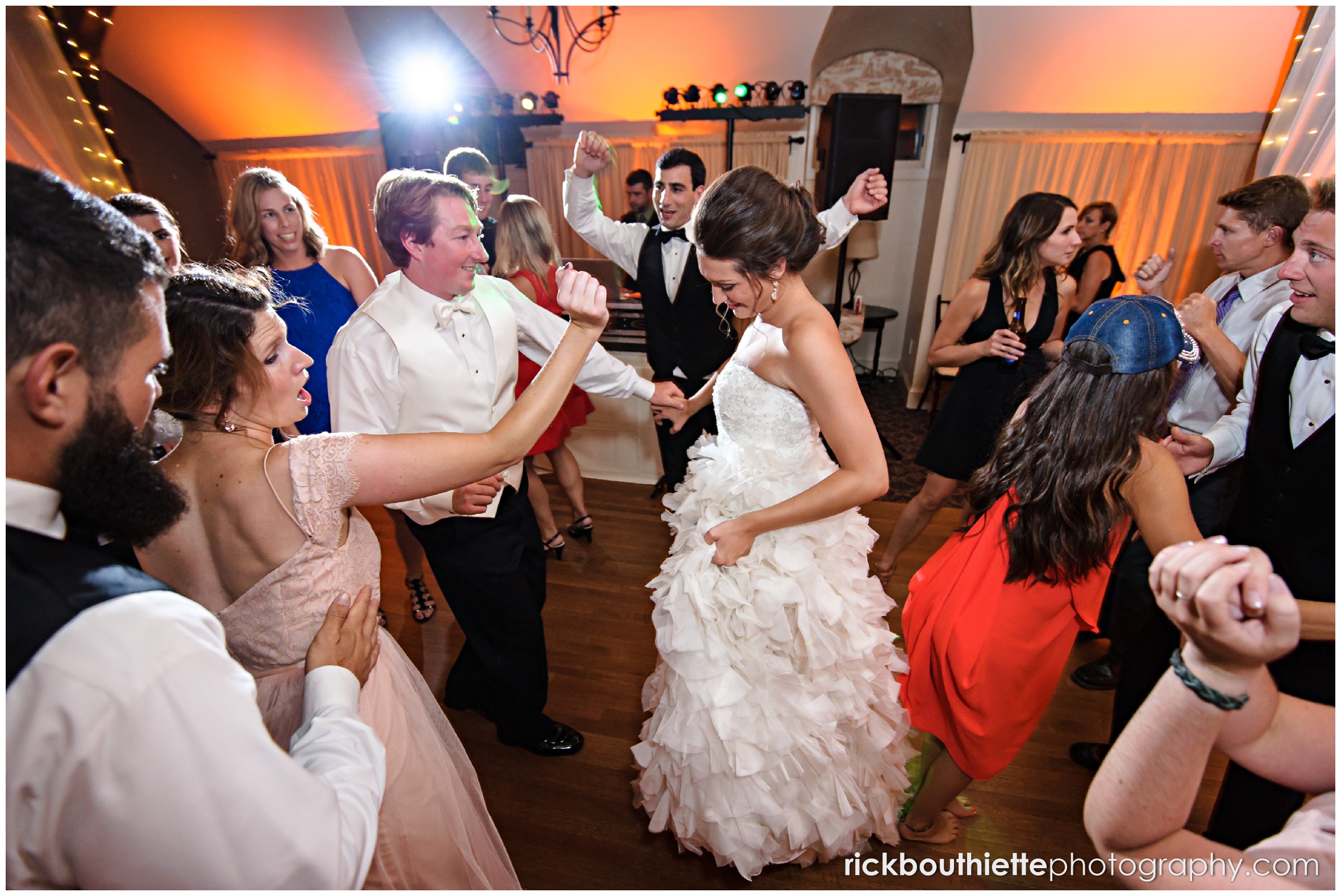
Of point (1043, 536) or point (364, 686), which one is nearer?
point (364, 686)

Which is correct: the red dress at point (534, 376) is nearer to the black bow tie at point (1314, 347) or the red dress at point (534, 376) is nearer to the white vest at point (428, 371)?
the white vest at point (428, 371)

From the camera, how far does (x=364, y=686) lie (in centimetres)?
109

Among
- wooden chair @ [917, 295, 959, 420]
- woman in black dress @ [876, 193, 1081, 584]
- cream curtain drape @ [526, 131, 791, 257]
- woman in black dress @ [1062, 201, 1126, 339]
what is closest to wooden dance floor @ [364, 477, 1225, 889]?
woman in black dress @ [876, 193, 1081, 584]

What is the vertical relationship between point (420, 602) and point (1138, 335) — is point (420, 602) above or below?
below

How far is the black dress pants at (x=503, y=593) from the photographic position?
175 cm

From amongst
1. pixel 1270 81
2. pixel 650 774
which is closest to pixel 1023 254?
pixel 650 774

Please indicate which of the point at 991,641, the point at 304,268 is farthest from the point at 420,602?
the point at 991,641

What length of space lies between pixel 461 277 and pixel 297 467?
860 mm

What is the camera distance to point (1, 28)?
0.94 meters

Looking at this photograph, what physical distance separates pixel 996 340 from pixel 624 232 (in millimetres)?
1824

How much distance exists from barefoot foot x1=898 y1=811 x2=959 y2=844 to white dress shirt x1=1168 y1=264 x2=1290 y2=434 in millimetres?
1626

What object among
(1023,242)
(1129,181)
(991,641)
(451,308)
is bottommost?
(991,641)

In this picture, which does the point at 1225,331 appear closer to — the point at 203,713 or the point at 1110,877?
the point at 1110,877

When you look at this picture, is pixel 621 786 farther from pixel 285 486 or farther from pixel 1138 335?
pixel 1138 335
